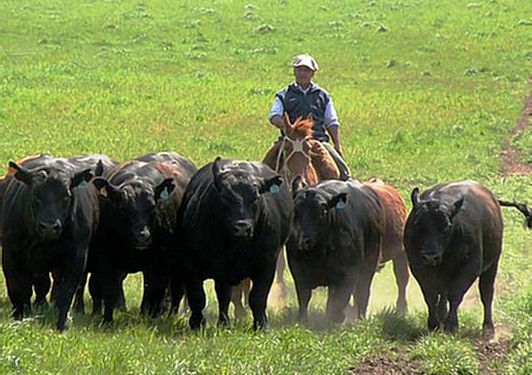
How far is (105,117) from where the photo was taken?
84.6ft

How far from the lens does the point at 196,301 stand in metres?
10.8

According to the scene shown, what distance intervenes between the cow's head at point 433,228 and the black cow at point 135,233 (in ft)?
7.89

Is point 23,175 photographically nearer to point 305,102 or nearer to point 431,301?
point 431,301

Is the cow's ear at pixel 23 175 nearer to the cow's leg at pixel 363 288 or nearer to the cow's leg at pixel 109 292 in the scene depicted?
the cow's leg at pixel 109 292

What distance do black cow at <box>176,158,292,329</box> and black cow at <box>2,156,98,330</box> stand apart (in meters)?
1.05

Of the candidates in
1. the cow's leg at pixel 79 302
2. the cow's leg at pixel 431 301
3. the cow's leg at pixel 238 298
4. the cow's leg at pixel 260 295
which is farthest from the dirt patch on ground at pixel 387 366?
the cow's leg at pixel 79 302

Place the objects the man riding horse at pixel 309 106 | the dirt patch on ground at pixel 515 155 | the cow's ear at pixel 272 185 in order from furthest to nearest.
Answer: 1. the dirt patch on ground at pixel 515 155
2. the man riding horse at pixel 309 106
3. the cow's ear at pixel 272 185

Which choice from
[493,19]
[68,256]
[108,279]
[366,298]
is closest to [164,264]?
[108,279]

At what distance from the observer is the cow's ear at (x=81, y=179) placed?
998 cm

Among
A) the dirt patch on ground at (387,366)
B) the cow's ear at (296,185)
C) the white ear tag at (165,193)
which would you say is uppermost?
the white ear tag at (165,193)

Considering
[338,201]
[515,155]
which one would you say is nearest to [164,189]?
[338,201]

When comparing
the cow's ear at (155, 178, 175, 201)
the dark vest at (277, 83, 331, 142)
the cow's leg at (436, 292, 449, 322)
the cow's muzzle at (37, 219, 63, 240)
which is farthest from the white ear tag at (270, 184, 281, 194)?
the dark vest at (277, 83, 331, 142)

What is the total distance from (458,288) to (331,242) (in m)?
1.36

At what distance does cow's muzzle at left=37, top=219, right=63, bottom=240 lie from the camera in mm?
9617
